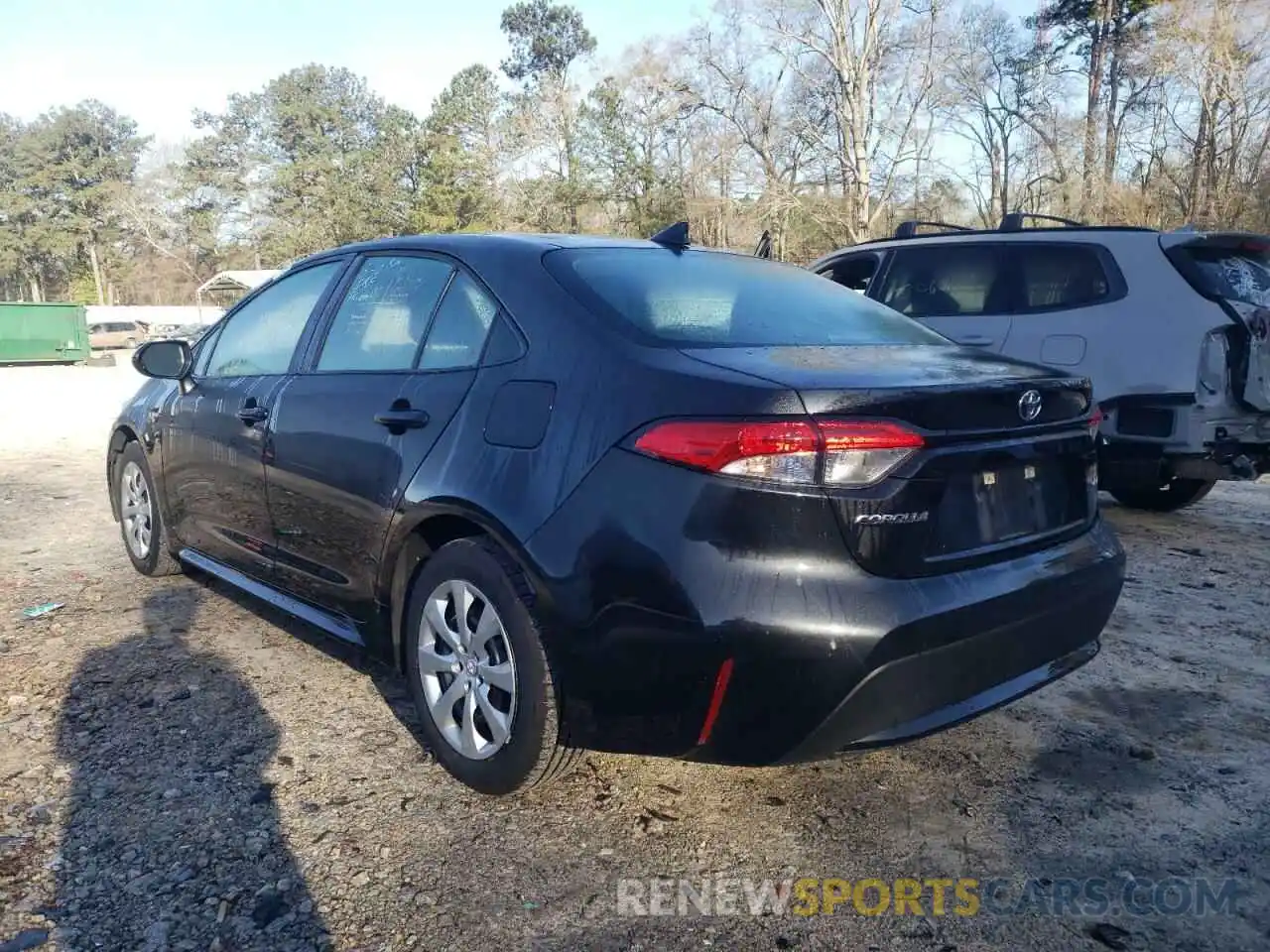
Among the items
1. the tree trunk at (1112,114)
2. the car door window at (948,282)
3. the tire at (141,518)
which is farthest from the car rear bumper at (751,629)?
the tree trunk at (1112,114)

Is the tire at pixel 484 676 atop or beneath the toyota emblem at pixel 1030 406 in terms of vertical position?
beneath

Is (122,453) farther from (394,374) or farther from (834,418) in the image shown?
(834,418)

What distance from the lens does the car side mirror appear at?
13.7ft

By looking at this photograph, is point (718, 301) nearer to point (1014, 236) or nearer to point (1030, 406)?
point (1030, 406)

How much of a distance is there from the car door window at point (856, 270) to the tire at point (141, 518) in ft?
15.2

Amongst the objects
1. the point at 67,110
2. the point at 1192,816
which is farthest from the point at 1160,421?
the point at 67,110

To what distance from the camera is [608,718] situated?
2367mm

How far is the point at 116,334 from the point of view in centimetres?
4019

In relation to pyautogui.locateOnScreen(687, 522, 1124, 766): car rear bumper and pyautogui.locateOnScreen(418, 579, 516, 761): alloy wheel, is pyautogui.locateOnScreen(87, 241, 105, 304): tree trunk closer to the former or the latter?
pyautogui.locateOnScreen(418, 579, 516, 761): alloy wheel

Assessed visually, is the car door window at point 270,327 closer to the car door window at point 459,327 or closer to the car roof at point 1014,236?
the car door window at point 459,327

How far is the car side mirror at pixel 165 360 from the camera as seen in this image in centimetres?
418

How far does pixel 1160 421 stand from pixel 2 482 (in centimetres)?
852

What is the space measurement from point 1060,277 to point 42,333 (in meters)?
30.1

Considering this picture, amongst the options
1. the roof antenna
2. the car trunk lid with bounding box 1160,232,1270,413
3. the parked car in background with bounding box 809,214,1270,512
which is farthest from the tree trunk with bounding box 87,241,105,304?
the roof antenna
